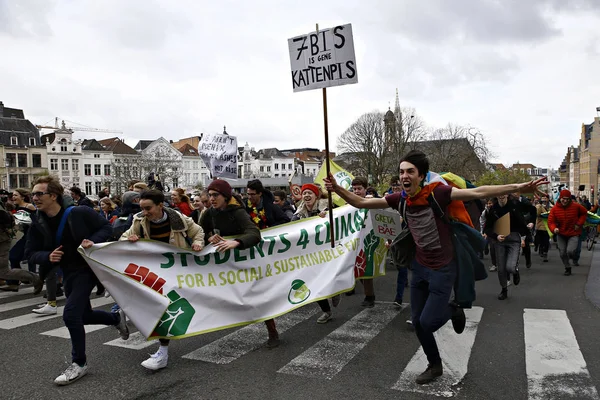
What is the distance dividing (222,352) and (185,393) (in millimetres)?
1069

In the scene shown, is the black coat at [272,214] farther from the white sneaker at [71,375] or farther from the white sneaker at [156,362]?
the white sneaker at [71,375]

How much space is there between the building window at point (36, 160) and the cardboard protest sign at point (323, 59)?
250 feet

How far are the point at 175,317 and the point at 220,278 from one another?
641mm

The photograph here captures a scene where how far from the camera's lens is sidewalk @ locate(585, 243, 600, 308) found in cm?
775

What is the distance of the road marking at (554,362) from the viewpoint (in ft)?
13.2

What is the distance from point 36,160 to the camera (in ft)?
236

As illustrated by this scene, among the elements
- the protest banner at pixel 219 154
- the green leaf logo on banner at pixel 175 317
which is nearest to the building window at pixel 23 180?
the protest banner at pixel 219 154

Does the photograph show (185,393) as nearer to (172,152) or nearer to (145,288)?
(145,288)

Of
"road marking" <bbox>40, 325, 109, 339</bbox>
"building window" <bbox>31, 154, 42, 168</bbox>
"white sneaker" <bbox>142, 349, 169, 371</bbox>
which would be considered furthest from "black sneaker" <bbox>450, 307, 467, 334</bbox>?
"building window" <bbox>31, 154, 42, 168</bbox>

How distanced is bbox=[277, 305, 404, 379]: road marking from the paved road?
0.01 meters

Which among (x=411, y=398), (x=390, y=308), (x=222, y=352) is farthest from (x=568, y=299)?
(x=222, y=352)

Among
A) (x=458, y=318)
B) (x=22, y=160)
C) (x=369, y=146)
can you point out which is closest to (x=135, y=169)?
(x=22, y=160)

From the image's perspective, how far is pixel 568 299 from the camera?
7766 mm

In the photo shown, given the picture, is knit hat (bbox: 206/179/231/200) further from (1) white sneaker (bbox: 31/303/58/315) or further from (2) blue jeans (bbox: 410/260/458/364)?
(1) white sneaker (bbox: 31/303/58/315)
